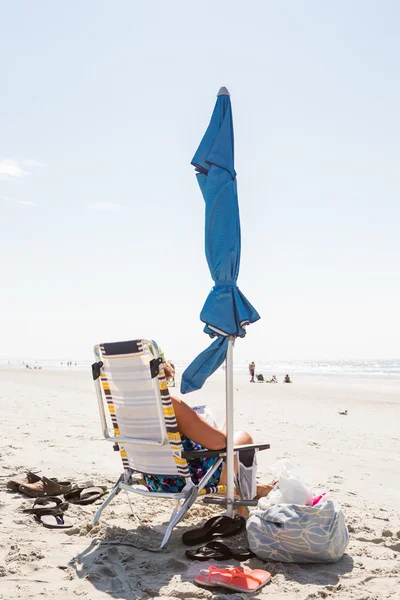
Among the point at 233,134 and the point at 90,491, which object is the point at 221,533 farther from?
the point at 233,134

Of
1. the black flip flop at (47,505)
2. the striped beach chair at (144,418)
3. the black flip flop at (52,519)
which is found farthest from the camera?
the black flip flop at (47,505)

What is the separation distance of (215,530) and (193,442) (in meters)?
0.62

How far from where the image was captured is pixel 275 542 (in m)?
3.57

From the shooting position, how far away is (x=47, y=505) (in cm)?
464

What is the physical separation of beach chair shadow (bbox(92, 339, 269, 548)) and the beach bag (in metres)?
0.55

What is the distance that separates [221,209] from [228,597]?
250cm

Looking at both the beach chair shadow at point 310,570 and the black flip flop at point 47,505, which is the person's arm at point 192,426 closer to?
the beach chair shadow at point 310,570

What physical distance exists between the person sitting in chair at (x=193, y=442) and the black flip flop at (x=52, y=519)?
2.25 ft

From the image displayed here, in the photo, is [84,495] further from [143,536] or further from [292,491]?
[292,491]

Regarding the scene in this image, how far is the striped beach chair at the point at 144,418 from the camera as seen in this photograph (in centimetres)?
387

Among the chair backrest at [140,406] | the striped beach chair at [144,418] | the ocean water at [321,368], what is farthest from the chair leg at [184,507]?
the ocean water at [321,368]

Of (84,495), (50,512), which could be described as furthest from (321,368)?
(50,512)

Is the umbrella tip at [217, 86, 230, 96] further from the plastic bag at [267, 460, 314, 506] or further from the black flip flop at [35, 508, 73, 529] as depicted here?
the black flip flop at [35, 508, 73, 529]

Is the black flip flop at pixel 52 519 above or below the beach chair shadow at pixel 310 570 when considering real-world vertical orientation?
above
